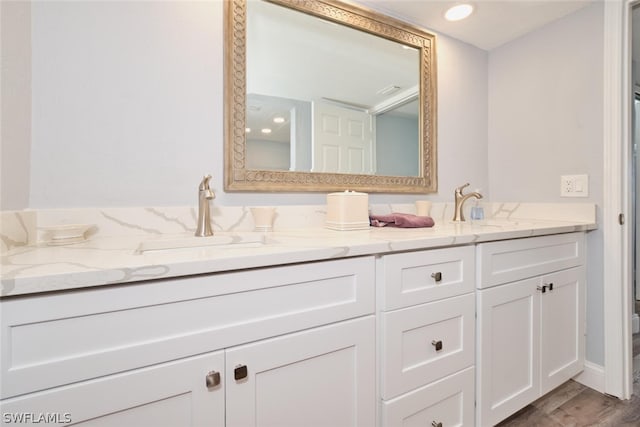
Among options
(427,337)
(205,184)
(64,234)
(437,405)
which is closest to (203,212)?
(205,184)

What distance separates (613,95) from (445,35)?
92 centimetres

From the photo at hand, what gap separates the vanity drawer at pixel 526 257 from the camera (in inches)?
45.1

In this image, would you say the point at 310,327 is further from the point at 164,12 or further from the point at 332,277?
the point at 164,12

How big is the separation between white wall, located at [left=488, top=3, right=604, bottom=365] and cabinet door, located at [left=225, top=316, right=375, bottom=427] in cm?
145

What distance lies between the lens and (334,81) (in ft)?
4.83

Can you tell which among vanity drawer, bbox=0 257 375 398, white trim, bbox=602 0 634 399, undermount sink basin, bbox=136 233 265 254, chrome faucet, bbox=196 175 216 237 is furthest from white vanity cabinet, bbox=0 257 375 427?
white trim, bbox=602 0 634 399

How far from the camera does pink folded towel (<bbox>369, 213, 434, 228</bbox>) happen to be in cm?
131

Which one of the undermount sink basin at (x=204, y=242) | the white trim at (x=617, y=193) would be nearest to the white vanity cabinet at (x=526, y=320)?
the white trim at (x=617, y=193)

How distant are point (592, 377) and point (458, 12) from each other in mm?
2038

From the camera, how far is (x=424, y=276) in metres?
1.00

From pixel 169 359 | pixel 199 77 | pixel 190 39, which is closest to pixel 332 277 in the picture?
pixel 169 359

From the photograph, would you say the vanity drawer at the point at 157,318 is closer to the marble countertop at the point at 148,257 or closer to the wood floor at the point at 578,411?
the marble countertop at the point at 148,257

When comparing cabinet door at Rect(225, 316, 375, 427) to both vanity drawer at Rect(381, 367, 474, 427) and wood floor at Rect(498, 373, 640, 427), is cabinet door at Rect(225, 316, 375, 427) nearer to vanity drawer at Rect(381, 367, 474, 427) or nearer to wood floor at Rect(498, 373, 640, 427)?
vanity drawer at Rect(381, 367, 474, 427)

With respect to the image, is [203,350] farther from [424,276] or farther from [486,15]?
[486,15]
